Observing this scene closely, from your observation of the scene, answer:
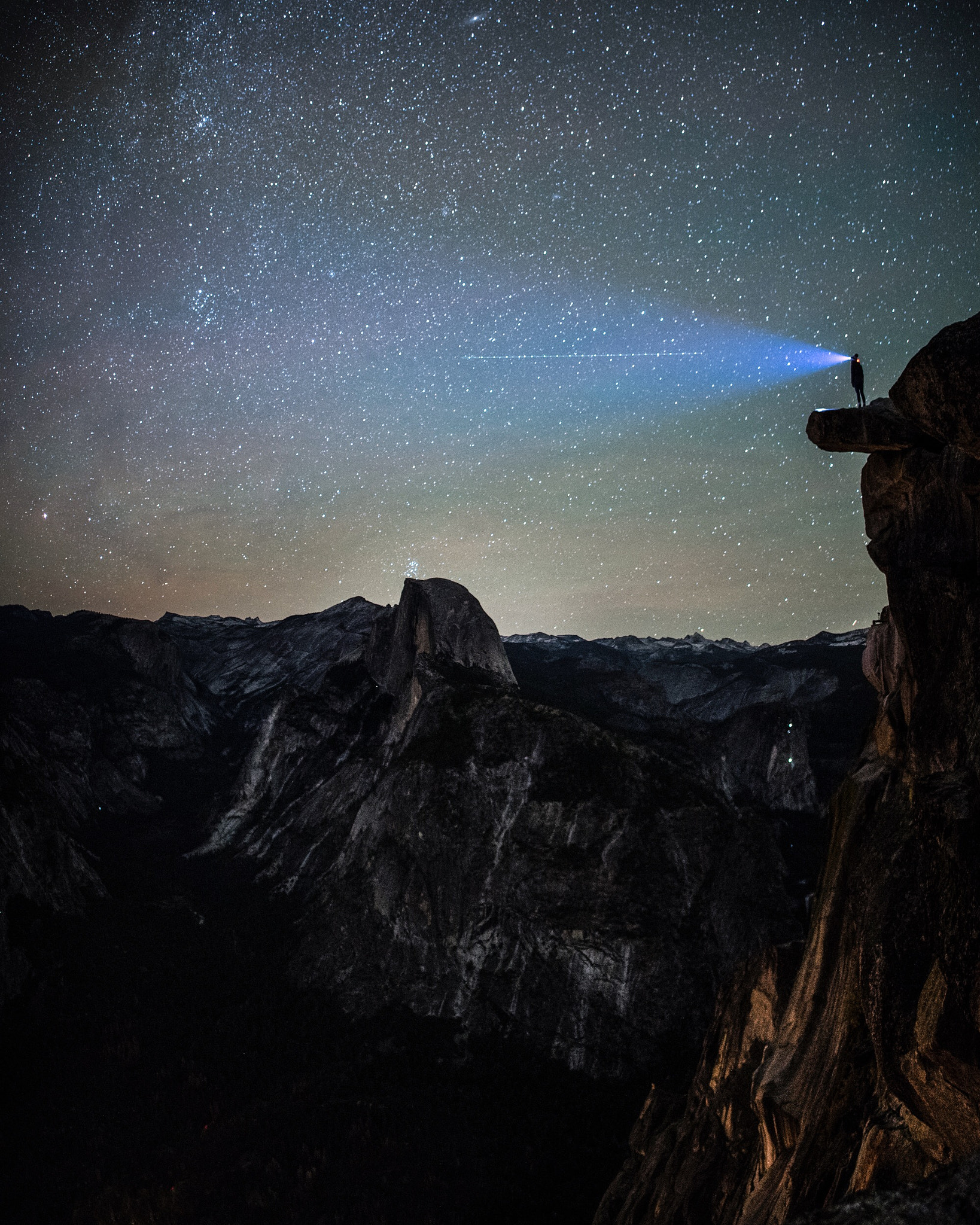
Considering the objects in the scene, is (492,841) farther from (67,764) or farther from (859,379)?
(67,764)

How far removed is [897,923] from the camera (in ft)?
48.1

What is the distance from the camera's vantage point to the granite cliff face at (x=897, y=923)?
12102 mm

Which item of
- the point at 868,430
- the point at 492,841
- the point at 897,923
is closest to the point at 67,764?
the point at 492,841

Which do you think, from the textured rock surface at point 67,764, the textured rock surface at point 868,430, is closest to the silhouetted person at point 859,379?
the textured rock surface at point 868,430

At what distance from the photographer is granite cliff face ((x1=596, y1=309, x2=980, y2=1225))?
12.1m

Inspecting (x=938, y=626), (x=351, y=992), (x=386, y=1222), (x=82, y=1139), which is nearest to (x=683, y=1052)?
(x=386, y=1222)

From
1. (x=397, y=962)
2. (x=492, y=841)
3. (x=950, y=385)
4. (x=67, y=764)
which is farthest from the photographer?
(x=67, y=764)

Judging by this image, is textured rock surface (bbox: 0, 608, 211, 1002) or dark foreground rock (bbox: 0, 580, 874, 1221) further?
textured rock surface (bbox: 0, 608, 211, 1002)

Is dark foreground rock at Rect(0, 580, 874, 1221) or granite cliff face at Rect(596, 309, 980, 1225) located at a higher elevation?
granite cliff face at Rect(596, 309, 980, 1225)

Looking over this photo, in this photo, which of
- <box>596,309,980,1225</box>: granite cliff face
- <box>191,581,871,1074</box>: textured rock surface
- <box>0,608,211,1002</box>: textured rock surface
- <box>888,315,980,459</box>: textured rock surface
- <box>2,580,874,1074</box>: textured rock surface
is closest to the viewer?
<box>596,309,980,1225</box>: granite cliff face

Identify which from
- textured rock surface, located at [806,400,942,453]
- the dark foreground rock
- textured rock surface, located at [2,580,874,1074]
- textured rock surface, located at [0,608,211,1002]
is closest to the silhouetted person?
textured rock surface, located at [806,400,942,453]

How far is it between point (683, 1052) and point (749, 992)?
193 feet

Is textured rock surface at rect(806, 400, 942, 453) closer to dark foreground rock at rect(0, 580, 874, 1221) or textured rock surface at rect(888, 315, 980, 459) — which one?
textured rock surface at rect(888, 315, 980, 459)

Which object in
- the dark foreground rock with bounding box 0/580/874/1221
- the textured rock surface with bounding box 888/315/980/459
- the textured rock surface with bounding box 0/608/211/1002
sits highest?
the textured rock surface with bounding box 888/315/980/459
